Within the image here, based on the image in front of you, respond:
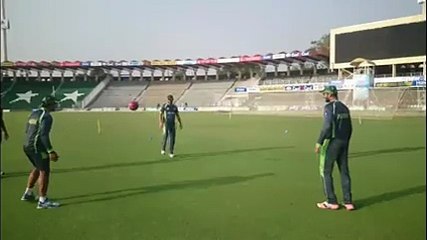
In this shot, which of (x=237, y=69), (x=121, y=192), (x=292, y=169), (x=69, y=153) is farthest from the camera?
(x=237, y=69)

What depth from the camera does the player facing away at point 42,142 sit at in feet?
15.9

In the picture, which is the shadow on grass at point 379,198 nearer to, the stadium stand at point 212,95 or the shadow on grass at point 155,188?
the shadow on grass at point 155,188

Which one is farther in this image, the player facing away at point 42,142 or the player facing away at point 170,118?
the player facing away at point 170,118

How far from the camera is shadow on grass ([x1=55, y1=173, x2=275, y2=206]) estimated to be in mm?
5556

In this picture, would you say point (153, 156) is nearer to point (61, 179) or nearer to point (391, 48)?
point (61, 179)

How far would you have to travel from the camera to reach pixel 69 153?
402 inches

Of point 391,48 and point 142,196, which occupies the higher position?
point 391,48

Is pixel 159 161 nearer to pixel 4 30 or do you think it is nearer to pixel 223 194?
pixel 223 194

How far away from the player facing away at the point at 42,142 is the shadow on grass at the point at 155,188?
33 centimetres

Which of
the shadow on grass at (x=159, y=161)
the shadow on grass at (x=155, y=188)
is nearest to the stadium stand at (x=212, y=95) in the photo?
the shadow on grass at (x=159, y=161)

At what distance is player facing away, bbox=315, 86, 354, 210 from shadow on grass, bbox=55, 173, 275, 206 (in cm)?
197

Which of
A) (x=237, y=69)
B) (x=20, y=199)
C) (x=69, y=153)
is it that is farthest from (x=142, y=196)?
(x=237, y=69)

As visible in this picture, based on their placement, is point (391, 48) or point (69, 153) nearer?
point (391, 48)

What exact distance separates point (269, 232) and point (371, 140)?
6026 millimetres
